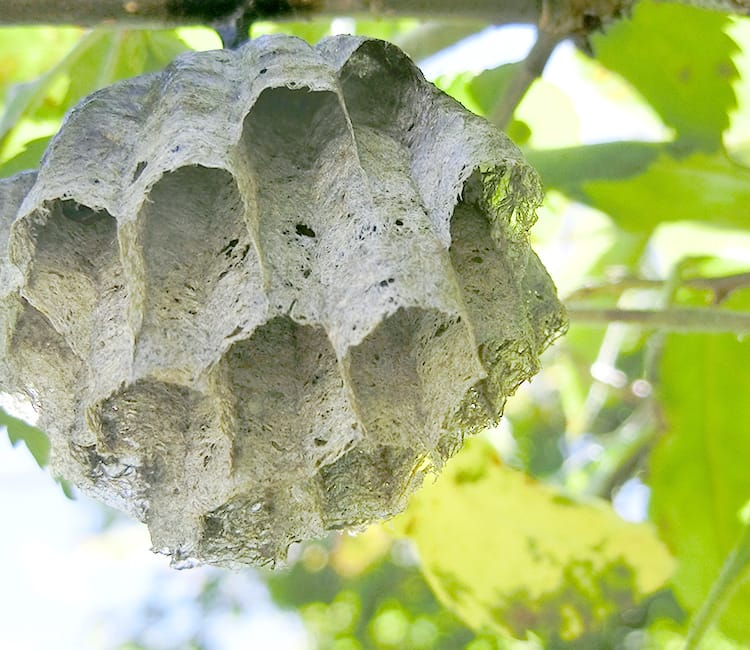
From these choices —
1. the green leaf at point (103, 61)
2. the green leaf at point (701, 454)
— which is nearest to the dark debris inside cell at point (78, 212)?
the green leaf at point (103, 61)

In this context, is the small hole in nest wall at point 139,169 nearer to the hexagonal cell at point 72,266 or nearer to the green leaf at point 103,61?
the hexagonal cell at point 72,266

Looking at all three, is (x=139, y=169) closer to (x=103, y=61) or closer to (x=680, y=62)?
(x=103, y=61)

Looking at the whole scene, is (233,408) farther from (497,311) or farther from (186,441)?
(497,311)

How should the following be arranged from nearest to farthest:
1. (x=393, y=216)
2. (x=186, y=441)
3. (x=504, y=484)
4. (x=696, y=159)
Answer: (x=393, y=216) < (x=186, y=441) < (x=696, y=159) < (x=504, y=484)

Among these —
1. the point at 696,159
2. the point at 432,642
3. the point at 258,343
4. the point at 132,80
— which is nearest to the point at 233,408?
the point at 258,343

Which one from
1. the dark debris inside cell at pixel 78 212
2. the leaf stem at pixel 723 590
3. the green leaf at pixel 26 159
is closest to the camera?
the dark debris inside cell at pixel 78 212

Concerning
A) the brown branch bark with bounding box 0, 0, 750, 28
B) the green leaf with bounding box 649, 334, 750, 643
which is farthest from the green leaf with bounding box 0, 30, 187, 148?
the green leaf with bounding box 649, 334, 750, 643
